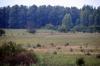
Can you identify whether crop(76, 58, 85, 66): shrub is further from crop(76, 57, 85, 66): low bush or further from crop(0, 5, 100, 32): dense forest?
crop(0, 5, 100, 32): dense forest

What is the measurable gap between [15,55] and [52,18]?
1667mm

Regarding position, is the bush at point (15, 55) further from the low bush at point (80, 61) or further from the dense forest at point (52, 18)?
the low bush at point (80, 61)

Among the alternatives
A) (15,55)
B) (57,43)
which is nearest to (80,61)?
(57,43)

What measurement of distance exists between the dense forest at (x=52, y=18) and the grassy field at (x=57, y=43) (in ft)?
0.63

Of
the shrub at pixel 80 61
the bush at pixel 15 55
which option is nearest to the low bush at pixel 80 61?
the shrub at pixel 80 61

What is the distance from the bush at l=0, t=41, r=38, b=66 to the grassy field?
Result: 159 millimetres

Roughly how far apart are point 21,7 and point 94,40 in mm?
2569

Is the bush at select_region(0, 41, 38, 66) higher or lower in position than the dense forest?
lower

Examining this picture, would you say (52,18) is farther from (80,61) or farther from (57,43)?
(80,61)

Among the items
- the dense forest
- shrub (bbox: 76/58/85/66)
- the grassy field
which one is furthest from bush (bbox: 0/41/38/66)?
shrub (bbox: 76/58/85/66)

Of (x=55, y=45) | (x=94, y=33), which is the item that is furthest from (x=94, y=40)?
(x=55, y=45)

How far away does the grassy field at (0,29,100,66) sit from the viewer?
43.0 feet

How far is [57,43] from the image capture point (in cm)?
1327

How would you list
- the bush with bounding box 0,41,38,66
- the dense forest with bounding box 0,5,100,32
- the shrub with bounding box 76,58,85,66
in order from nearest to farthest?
the shrub with bounding box 76,58,85,66 → the bush with bounding box 0,41,38,66 → the dense forest with bounding box 0,5,100,32
